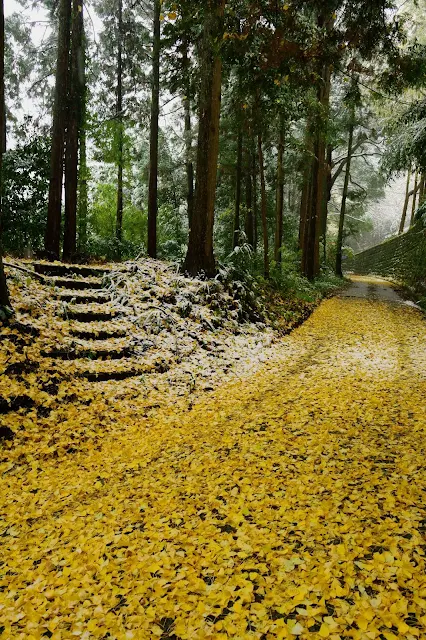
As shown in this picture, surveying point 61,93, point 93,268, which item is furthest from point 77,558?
point 61,93

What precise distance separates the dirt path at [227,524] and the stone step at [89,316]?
2.42 meters

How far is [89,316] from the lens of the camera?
6.96 meters

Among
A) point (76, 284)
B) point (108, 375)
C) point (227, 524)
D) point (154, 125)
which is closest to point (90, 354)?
point (108, 375)

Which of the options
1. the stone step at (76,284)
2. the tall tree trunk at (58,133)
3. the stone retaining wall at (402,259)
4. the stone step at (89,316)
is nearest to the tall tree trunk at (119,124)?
the tall tree trunk at (58,133)

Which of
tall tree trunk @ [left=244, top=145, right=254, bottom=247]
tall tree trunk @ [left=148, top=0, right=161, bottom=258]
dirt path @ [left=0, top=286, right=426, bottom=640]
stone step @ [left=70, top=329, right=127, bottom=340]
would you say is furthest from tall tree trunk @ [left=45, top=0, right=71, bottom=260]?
tall tree trunk @ [left=244, top=145, right=254, bottom=247]

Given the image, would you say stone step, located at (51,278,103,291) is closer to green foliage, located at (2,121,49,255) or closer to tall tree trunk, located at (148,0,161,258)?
green foliage, located at (2,121,49,255)

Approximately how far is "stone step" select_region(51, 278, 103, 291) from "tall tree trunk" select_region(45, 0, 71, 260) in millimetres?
2126

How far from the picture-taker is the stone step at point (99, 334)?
627 cm

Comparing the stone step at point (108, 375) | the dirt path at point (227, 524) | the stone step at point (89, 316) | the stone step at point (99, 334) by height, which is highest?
the stone step at point (89, 316)

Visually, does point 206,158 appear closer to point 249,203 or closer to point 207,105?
point 207,105

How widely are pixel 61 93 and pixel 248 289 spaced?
243 inches

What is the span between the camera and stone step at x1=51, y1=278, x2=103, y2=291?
309 inches

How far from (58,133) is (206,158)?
369 cm

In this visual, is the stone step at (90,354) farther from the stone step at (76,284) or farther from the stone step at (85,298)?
the stone step at (76,284)
